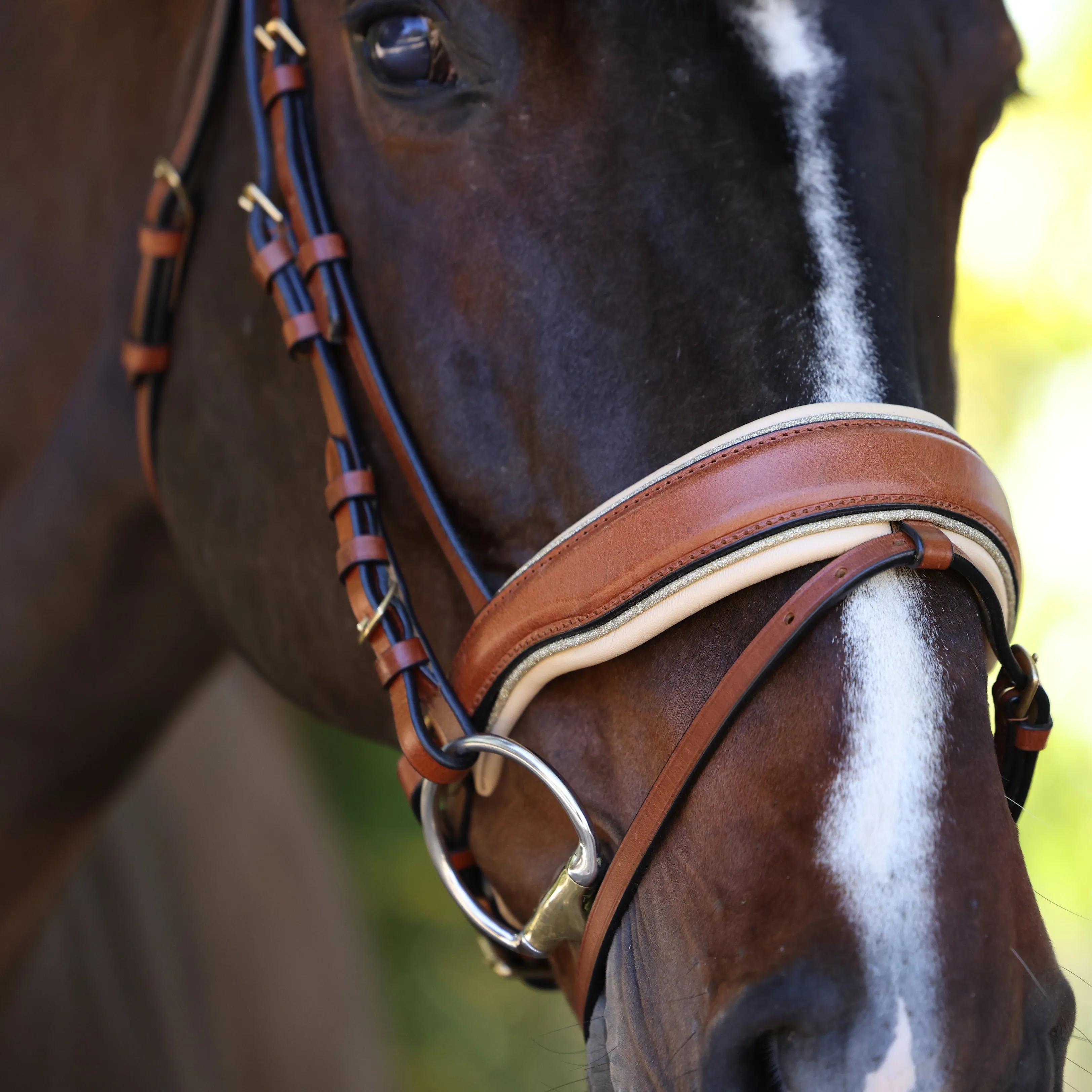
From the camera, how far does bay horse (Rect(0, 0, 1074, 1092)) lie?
796 mm

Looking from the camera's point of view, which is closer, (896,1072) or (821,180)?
(896,1072)

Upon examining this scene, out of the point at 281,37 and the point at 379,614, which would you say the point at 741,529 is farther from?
the point at 281,37

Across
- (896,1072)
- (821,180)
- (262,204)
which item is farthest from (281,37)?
(896,1072)

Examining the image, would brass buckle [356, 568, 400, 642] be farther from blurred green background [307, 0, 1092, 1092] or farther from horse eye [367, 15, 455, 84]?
blurred green background [307, 0, 1092, 1092]

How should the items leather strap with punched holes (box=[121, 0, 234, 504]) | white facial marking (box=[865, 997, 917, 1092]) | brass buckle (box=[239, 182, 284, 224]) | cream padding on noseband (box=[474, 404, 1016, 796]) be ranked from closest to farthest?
white facial marking (box=[865, 997, 917, 1092]), cream padding on noseband (box=[474, 404, 1016, 796]), brass buckle (box=[239, 182, 284, 224]), leather strap with punched holes (box=[121, 0, 234, 504])

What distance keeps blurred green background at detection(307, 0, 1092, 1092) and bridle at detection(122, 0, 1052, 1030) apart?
110 inches

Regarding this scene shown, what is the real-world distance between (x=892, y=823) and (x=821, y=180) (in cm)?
56

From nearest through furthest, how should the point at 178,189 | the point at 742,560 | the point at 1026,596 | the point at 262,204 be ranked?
the point at 742,560
the point at 262,204
the point at 178,189
the point at 1026,596

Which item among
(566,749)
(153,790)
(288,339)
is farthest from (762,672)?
(153,790)

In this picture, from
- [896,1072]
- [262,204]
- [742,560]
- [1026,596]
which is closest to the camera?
[896,1072]

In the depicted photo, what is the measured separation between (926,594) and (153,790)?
2026mm

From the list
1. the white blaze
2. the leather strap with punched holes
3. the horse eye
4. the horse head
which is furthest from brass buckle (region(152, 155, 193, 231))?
the white blaze

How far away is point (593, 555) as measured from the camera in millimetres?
939

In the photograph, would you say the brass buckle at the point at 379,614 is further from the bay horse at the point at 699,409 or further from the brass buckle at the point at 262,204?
the brass buckle at the point at 262,204
